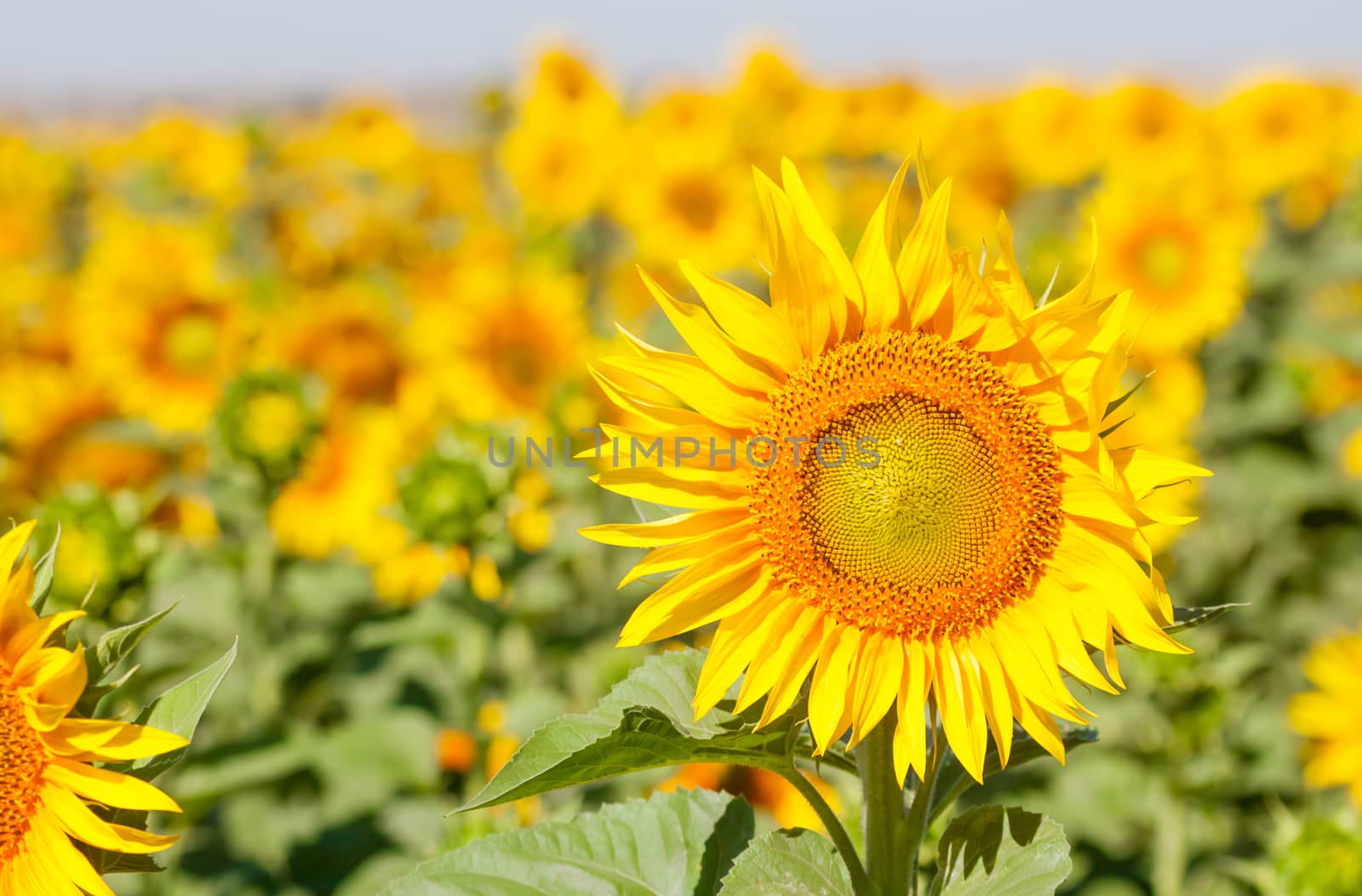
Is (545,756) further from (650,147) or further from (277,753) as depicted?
(650,147)

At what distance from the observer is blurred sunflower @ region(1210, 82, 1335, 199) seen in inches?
233

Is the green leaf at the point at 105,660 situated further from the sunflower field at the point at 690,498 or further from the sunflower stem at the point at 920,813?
the sunflower stem at the point at 920,813

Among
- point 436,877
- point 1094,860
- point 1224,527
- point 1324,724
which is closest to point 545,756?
point 436,877

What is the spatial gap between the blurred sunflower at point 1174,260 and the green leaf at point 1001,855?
365 cm

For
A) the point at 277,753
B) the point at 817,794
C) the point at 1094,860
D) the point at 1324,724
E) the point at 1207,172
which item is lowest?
the point at 1094,860

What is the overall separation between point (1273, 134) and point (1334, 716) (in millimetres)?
3974

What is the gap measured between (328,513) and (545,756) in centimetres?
319

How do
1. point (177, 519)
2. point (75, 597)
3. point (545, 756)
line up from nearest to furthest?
point (545, 756), point (75, 597), point (177, 519)

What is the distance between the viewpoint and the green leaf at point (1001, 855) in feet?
4.07

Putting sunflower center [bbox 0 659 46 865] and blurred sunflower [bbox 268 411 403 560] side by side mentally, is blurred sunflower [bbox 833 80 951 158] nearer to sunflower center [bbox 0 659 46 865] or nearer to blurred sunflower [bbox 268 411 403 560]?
blurred sunflower [bbox 268 411 403 560]

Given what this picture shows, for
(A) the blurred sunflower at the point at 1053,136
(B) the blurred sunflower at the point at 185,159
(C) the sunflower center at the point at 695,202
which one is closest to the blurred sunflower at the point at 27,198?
(B) the blurred sunflower at the point at 185,159

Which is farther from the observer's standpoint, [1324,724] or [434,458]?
[1324,724]

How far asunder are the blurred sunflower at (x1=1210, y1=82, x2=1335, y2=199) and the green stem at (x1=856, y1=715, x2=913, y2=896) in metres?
5.24

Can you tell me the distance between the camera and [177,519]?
13.1ft
